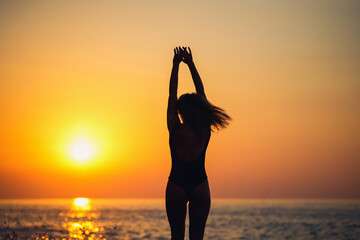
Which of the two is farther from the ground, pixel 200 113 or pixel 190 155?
pixel 200 113

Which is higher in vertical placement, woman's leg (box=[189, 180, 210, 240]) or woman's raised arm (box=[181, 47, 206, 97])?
woman's raised arm (box=[181, 47, 206, 97])

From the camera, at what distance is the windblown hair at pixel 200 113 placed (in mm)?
4789

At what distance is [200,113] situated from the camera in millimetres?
4793

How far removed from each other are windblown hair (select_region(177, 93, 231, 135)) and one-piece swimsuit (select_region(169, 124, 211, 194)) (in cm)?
18

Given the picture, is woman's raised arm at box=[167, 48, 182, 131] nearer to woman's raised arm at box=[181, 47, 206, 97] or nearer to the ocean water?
woman's raised arm at box=[181, 47, 206, 97]

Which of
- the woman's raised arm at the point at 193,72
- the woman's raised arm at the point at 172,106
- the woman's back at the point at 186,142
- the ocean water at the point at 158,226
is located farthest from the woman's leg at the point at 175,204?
the ocean water at the point at 158,226

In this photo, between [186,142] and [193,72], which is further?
[193,72]

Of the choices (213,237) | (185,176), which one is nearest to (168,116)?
(185,176)

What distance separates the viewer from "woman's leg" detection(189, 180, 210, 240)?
4801 mm

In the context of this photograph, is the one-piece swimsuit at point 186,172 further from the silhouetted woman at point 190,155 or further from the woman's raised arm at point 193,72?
the woman's raised arm at point 193,72

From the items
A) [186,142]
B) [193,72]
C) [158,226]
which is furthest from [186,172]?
[158,226]

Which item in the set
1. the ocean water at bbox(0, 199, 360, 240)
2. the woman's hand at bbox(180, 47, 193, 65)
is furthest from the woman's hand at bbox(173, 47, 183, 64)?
the ocean water at bbox(0, 199, 360, 240)

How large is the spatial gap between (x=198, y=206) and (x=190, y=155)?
1.76ft

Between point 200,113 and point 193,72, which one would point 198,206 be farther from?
point 193,72
